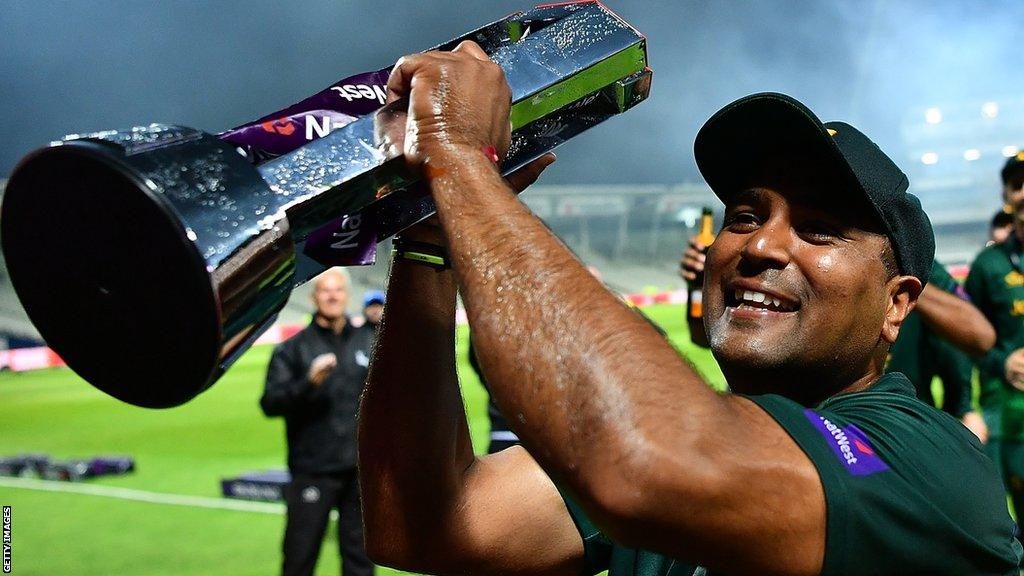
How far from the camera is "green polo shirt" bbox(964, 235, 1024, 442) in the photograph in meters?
5.05

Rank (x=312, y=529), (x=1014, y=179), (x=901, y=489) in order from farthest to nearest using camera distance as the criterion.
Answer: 1. (x=312, y=529)
2. (x=1014, y=179)
3. (x=901, y=489)

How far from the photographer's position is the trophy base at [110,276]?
1.09m

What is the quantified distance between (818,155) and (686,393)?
64cm

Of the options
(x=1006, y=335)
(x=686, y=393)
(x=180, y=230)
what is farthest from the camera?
(x=1006, y=335)

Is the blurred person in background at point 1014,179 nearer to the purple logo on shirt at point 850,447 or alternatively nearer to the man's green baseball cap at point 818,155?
the man's green baseball cap at point 818,155

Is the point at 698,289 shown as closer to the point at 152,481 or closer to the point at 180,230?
the point at 180,230

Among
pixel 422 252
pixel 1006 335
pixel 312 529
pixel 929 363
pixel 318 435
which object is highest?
pixel 422 252

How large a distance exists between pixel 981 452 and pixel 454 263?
85 centimetres

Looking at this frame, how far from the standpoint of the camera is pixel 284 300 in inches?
49.8

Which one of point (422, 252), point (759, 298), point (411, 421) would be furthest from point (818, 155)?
point (411, 421)

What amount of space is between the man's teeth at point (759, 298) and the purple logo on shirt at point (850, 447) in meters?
0.33

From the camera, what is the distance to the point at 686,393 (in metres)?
1.17

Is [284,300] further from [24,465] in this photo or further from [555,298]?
[24,465]

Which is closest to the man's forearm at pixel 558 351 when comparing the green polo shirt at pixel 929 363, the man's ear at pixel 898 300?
the man's ear at pixel 898 300
